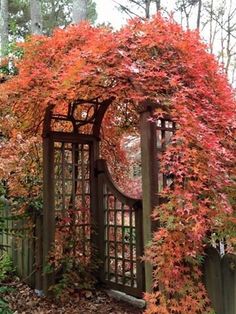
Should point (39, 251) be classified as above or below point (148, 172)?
below

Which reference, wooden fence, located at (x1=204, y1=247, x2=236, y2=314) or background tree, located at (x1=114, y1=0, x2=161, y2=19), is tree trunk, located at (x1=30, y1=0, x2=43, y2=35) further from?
wooden fence, located at (x1=204, y1=247, x2=236, y2=314)

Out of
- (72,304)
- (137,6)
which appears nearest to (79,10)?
(72,304)

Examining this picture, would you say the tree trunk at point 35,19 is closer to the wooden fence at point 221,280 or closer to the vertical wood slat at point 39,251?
the vertical wood slat at point 39,251

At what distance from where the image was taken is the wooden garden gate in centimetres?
396

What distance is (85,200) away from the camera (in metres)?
4.30

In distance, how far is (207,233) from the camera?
2289 mm

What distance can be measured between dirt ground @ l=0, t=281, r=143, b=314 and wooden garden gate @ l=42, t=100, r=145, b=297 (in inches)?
6.4

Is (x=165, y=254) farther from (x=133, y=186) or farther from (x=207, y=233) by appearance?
(x=133, y=186)

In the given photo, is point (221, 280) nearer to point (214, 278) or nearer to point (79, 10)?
point (214, 278)

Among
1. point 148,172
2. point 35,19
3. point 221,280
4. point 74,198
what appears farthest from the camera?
point 35,19

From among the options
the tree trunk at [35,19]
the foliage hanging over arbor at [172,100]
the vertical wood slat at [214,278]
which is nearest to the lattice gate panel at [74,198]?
the foliage hanging over arbor at [172,100]

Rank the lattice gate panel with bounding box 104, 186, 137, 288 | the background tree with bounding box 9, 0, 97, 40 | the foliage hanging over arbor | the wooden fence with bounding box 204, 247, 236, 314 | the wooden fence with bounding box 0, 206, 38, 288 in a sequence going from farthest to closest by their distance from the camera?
the background tree with bounding box 9, 0, 97, 40 < the wooden fence with bounding box 0, 206, 38, 288 < the lattice gate panel with bounding box 104, 186, 137, 288 < the wooden fence with bounding box 204, 247, 236, 314 < the foliage hanging over arbor

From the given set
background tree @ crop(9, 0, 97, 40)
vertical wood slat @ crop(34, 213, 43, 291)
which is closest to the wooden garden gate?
vertical wood slat @ crop(34, 213, 43, 291)

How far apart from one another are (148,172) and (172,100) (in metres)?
0.53
